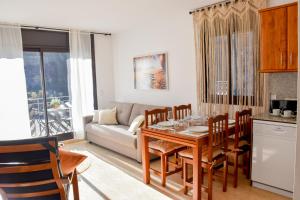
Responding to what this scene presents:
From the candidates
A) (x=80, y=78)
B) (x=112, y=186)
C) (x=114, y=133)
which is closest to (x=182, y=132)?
(x=112, y=186)

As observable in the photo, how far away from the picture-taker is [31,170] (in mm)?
1608

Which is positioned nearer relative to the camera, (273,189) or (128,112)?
(273,189)

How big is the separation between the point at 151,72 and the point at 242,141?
8.04ft

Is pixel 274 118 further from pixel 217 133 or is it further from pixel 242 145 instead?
pixel 217 133

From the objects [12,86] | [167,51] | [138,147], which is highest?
[167,51]

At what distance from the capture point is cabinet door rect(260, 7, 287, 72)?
274 centimetres

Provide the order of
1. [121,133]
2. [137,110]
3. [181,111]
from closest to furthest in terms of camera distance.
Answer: [181,111] → [121,133] → [137,110]

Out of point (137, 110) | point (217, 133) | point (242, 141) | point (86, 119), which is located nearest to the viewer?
point (217, 133)

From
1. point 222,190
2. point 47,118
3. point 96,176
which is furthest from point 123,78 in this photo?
point 222,190

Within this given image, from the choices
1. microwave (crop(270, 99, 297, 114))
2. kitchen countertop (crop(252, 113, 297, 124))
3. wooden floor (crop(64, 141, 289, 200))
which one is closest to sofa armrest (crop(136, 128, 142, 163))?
wooden floor (crop(64, 141, 289, 200))

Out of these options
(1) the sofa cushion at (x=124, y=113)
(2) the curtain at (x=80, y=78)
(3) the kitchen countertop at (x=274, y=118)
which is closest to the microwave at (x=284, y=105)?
(3) the kitchen countertop at (x=274, y=118)

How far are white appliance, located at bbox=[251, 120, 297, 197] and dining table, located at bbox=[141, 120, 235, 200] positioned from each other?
0.36 metres

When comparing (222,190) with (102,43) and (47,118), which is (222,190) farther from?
(102,43)

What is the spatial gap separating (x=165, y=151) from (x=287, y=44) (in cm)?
193
